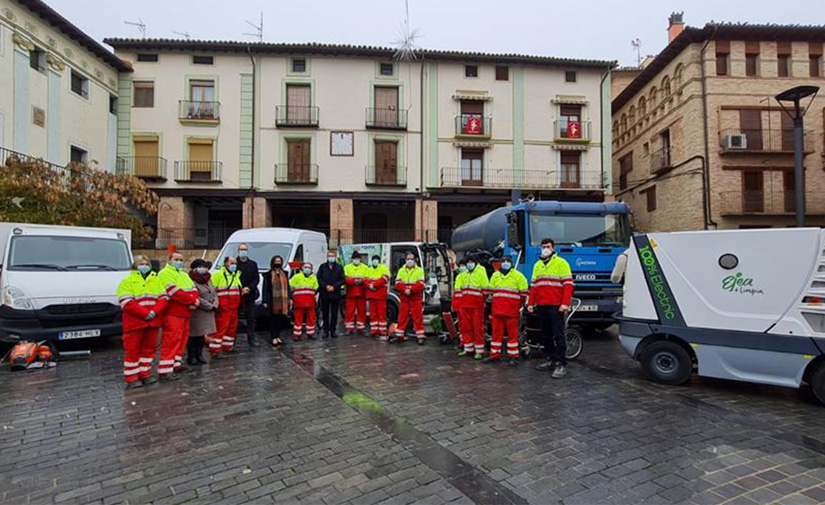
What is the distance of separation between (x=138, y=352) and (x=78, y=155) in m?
19.8

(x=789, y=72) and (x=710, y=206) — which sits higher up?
(x=789, y=72)

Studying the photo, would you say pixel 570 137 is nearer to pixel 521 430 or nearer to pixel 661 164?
pixel 661 164

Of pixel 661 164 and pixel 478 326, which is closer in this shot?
pixel 478 326

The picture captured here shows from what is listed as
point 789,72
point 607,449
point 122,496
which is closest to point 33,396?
point 122,496

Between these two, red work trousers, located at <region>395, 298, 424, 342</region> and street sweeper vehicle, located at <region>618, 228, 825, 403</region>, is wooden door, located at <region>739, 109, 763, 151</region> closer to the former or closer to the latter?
street sweeper vehicle, located at <region>618, 228, 825, 403</region>

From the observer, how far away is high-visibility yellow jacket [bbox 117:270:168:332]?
19.3 feet

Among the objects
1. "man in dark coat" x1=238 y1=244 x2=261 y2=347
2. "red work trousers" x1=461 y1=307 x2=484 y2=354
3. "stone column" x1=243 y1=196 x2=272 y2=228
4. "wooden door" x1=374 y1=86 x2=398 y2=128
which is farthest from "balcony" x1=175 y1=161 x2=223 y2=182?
"red work trousers" x1=461 y1=307 x2=484 y2=354

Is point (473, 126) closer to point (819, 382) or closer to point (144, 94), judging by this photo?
point (144, 94)

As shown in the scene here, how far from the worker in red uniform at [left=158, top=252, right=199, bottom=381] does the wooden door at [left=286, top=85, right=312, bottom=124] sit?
19.2 meters

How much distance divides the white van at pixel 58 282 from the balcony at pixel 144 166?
16363mm

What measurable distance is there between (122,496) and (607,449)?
3.98 m

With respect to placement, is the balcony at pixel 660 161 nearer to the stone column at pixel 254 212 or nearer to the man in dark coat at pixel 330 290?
the man in dark coat at pixel 330 290

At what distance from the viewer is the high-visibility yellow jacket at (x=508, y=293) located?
7.33 m

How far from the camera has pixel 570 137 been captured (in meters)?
25.5
